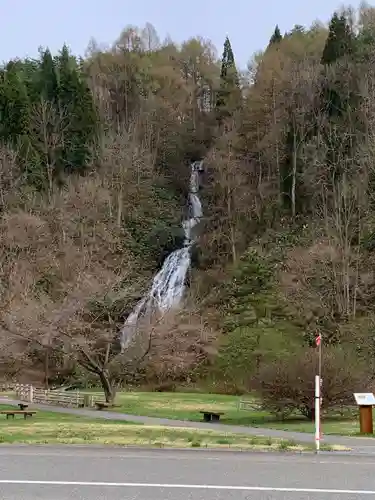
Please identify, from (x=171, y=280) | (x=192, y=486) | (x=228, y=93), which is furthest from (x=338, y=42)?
(x=192, y=486)

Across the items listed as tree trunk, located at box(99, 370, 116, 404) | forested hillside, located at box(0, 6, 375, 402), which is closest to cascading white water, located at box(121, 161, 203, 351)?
forested hillside, located at box(0, 6, 375, 402)

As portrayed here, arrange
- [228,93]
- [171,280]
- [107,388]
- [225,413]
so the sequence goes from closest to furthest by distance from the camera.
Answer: [225,413]
[107,388]
[171,280]
[228,93]

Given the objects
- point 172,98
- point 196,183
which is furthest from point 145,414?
point 172,98

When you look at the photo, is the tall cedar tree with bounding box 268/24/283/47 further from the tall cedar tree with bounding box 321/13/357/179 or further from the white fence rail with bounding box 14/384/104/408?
the white fence rail with bounding box 14/384/104/408

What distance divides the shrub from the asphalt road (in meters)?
10.5

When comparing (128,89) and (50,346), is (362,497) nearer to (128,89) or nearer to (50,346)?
(50,346)

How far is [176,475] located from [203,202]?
166 ft

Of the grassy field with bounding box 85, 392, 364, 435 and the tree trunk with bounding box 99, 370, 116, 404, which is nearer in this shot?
the grassy field with bounding box 85, 392, 364, 435

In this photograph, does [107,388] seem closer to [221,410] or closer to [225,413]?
[221,410]

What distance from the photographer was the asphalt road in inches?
277

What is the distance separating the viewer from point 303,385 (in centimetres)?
2123

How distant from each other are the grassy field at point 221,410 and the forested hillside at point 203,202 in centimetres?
165

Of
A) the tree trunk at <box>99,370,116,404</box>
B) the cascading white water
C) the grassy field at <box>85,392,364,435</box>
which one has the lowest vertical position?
the grassy field at <box>85,392,364,435</box>

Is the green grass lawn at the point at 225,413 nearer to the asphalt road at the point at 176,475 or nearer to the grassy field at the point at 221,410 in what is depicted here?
the grassy field at the point at 221,410
